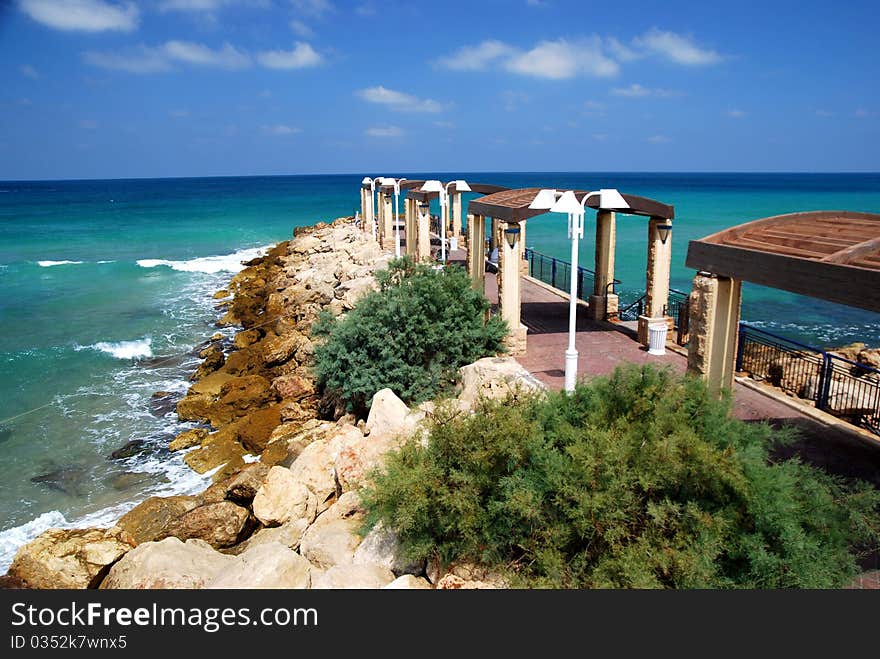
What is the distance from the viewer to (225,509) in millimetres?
10188

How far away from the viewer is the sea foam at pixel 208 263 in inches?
1698

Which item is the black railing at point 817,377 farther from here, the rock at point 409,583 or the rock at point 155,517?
the rock at point 155,517

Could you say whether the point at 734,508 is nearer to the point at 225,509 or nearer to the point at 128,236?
the point at 225,509

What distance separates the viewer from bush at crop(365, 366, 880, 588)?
5.57 meters

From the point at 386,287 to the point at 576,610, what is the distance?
11054mm

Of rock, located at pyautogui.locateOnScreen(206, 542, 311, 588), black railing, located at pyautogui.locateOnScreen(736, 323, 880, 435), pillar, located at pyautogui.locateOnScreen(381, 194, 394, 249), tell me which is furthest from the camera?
pillar, located at pyautogui.locateOnScreen(381, 194, 394, 249)

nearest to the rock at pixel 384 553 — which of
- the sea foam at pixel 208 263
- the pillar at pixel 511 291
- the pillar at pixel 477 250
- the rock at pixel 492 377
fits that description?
the rock at pixel 492 377

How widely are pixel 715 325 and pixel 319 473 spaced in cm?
685

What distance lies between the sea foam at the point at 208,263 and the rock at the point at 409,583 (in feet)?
127

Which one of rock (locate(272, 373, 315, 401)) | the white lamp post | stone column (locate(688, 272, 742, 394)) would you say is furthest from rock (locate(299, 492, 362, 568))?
the white lamp post

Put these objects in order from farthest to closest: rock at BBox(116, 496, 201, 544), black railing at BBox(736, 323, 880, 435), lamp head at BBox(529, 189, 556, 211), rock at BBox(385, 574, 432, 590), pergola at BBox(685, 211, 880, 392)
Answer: lamp head at BBox(529, 189, 556, 211)
rock at BBox(116, 496, 201, 544)
black railing at BBox(736, 323, 880, 435)
rock at BBox(385, 574, 432, 590)
pergola at BBox(685, 211, 880, 392)

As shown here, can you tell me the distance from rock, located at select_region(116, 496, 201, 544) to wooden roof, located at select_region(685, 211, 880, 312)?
9144 mm

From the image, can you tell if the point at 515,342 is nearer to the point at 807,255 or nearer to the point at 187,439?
the point at 807,255

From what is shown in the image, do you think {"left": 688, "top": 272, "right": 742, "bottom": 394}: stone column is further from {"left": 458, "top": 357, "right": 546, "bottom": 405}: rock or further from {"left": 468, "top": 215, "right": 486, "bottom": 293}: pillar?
{"left": 468, "top": 215, "right": 486, "bottom": 293}: pillar
